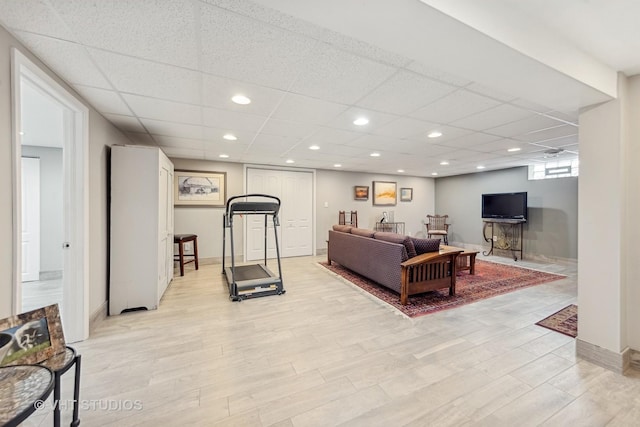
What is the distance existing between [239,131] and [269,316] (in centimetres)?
245

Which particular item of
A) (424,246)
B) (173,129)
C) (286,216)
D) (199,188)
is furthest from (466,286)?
(199,188)

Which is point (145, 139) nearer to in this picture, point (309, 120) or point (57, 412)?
point (309, 120)

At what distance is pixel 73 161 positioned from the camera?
2.33 m

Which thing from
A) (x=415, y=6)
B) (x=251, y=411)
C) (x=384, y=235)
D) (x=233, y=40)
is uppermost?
(x=233, y=40)

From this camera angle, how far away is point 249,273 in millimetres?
4137

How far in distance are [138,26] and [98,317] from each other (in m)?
2.81

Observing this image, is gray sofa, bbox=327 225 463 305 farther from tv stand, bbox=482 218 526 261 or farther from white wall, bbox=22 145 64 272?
white wall, bbox=22 145 64 272

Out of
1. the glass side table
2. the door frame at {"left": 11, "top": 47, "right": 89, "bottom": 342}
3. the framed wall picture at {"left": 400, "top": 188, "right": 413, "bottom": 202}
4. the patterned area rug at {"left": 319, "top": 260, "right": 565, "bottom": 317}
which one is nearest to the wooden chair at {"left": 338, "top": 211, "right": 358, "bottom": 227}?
the patterned area rug at {"left": 319, "top": 260, "right": 565, "bottom": 317}

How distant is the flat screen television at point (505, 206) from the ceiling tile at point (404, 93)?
513cm

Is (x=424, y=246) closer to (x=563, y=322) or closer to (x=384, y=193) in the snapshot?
(x=563, y=322)

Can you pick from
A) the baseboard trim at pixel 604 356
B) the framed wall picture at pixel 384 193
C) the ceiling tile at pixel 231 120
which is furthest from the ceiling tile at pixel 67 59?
the framed wall picture at pixel 384 193

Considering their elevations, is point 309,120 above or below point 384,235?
above

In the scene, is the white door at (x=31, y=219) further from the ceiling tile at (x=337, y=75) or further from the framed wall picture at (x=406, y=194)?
the framed wall picture at (x=406, y=194)

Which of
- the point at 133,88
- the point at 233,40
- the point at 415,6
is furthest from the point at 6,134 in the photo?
the point at 415,6
